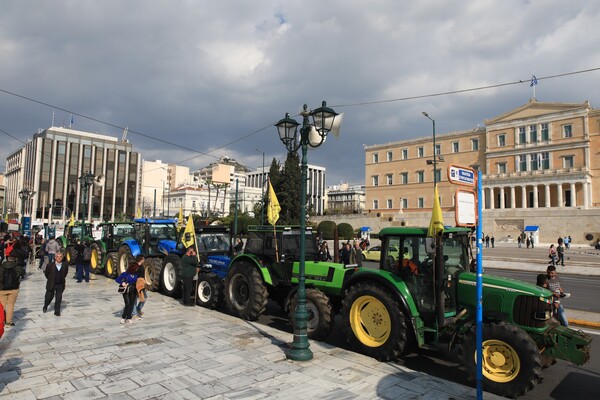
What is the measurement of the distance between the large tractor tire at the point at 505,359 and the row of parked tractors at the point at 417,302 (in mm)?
13

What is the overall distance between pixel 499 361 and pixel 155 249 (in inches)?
467

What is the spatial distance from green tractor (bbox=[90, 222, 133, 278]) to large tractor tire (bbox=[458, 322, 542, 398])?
14.3 m

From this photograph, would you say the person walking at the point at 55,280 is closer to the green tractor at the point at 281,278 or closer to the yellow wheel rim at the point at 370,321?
the green tractor at the point at 281,278

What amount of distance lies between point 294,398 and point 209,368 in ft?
5.54

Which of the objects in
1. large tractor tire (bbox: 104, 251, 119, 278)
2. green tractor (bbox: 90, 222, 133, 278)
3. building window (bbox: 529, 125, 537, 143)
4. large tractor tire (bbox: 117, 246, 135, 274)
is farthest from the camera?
building window (bbox: 529, 125, 537, 143)

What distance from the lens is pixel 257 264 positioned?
9.39 m

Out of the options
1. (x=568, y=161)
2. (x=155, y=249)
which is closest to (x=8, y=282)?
(x=155, y=249)

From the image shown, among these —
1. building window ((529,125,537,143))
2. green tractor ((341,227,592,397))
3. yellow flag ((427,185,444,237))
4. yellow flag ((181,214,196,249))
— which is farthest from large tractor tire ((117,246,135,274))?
building window ((529,125,537,143))

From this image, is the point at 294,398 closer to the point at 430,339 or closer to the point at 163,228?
the point at 430,339

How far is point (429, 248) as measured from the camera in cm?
643

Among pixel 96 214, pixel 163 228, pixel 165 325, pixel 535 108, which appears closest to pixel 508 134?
pixel 535 108

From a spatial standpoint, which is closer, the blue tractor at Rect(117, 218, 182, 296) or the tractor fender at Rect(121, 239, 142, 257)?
the blue tractor at Rect(117, 218, 182, 296)

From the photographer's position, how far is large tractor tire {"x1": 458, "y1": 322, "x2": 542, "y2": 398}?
5.07 m

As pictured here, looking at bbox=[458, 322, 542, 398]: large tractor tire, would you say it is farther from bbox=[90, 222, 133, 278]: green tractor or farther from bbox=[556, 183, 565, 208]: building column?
bbox=[556, 183, 565, 208]: building column
